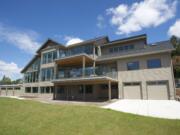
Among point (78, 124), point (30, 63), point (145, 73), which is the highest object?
point (30, 63)

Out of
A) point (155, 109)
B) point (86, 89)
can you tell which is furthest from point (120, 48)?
point (155, 109)

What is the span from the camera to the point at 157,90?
62.9ft

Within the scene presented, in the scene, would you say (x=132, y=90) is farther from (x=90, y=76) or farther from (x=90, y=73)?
(x=90, y=73)

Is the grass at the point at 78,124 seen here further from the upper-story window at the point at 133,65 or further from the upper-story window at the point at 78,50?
the upper-story window at the point at 78,50

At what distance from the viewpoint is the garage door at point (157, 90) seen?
61.4ft

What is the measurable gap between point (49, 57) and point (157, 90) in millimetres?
20975

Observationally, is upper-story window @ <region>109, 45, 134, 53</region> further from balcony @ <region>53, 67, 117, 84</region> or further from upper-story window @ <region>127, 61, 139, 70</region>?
balcony @ <region>53, 67, 117, 84</region>

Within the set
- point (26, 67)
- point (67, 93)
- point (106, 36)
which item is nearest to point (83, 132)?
point (67, 93)

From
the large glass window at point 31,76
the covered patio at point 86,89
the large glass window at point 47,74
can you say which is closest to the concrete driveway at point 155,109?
the covered patio at point 86,89

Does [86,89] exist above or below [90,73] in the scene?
below

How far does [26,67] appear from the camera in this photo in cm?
3647

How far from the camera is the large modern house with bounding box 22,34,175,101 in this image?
19422 millimetres

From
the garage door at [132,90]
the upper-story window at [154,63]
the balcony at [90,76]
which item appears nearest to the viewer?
the upper-story window at [154,63]

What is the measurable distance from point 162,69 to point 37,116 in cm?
1615
